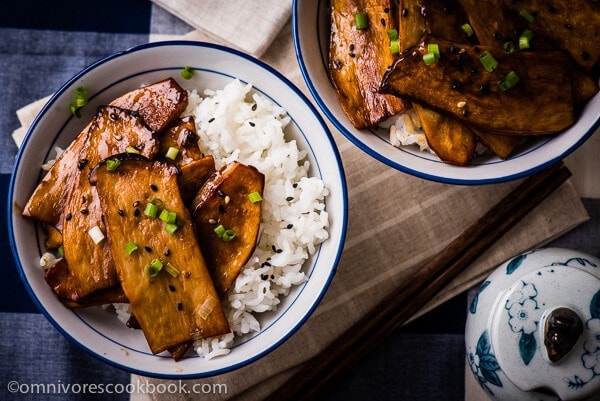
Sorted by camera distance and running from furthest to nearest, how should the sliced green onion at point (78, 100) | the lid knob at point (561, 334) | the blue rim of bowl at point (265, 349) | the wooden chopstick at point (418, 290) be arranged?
the wooden chopstick at point (418, 290)
the sliced green onion at point (78, 100)
the blue rim of bowl at point (265, 349)
the lid knob at point (561, 334)

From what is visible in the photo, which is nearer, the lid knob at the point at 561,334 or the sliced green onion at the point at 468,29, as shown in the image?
the lid knob at the point at 561,334

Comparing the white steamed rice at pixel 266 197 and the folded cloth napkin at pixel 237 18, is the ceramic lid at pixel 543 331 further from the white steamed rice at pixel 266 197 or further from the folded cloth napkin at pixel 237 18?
the folded cloth napkin at pixel 237 18

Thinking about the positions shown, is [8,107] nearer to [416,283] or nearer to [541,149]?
[416,283]

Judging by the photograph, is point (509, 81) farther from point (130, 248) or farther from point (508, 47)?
point (130, 248)

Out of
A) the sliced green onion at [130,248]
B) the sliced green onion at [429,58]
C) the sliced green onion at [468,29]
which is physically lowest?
the sliced green onion at [130,248]

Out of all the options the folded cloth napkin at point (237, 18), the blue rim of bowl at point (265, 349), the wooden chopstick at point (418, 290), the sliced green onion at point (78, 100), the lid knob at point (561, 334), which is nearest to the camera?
the lid knob at point (561, 334)

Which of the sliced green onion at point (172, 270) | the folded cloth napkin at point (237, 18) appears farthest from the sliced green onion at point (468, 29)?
the sliced green onion at point (172, 270)

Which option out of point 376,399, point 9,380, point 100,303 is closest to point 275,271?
point 100,303
